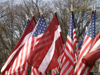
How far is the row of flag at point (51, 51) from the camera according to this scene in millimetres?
7293

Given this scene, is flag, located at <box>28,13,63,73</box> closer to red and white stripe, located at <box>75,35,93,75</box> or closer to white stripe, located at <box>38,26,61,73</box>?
white stripe, located at <box>38,26,61,73</box>

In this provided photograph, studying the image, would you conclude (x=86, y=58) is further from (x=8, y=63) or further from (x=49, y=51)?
(x=8, y=63)

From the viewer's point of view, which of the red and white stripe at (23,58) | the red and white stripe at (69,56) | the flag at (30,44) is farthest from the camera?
the flag at (30,44)

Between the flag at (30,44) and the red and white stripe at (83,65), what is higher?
the flag at (30,44)

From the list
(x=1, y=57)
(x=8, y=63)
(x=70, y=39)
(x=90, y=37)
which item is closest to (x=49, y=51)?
(x=70, y=39)

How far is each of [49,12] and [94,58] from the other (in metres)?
17.9

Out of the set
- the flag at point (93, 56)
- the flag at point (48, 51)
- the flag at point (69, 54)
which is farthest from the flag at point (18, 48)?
the flag at point (93, 56)

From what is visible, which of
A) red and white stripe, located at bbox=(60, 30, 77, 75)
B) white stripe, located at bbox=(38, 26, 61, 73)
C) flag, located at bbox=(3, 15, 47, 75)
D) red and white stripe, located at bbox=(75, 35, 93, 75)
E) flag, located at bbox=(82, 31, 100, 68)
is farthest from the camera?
flag, located at bbox=(3, 15, 47, 75)

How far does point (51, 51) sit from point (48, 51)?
0.38ft

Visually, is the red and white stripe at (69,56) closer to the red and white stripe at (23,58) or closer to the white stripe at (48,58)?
the white stripe at (48,58)

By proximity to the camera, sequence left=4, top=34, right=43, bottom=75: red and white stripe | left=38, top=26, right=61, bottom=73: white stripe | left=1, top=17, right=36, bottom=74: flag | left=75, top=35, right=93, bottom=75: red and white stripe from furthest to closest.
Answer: left=1, top=17, right=36, bottom=74: flag < left=4, top=34, right=43, bottom=75: red and white stripe < left=38, top=26, right=61, bottom=73: white stripe < left=75, top=35, right=93, bottom=75: red and white stripe

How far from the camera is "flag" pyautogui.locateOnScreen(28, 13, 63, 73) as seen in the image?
730cm

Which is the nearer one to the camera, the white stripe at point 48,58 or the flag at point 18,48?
the white stripe at point 48,58

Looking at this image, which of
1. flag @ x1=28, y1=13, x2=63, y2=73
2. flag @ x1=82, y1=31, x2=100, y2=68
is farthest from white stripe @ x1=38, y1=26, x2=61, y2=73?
flag @ x1=82, y1=31, x2=100, y2=68
